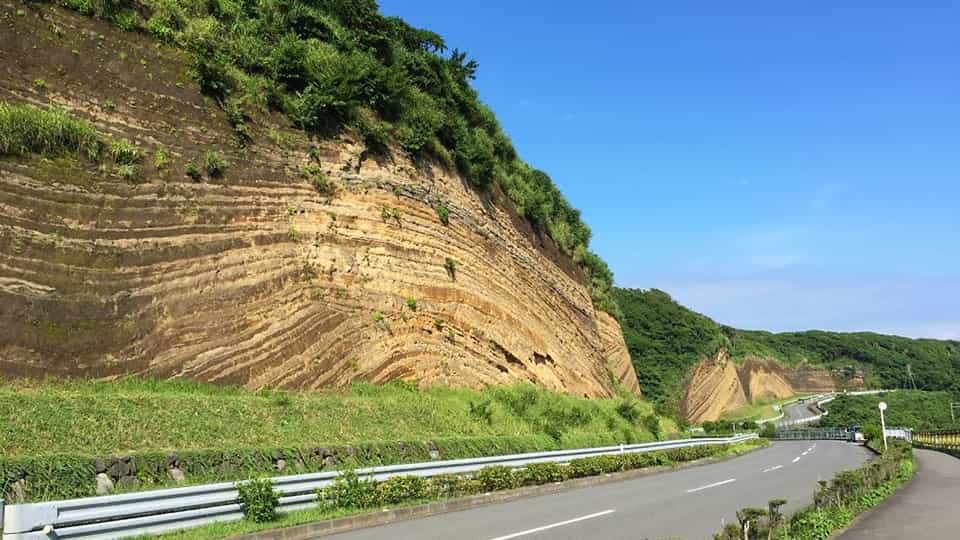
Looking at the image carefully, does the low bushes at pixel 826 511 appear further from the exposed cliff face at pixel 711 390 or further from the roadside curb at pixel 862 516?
the exposed cliff face at pixel 711 390

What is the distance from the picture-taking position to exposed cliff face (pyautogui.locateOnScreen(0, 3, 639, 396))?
1334 centimetres

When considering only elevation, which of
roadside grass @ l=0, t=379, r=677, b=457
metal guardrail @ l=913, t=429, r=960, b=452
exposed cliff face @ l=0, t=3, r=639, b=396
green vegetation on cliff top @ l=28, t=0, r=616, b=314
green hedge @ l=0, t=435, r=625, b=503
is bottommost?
metal guardrail @ l=913, t=429, r=960, b=452

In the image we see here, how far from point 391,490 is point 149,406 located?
4439 mm

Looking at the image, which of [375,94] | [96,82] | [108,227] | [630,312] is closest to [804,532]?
[108,227]

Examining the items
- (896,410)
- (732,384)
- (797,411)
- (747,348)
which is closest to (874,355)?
(747,348)

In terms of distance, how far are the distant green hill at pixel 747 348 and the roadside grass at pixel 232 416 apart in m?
39.4

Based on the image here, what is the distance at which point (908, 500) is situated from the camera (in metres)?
13.0

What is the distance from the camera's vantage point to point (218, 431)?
12.9 m

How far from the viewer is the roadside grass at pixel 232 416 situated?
423 inches

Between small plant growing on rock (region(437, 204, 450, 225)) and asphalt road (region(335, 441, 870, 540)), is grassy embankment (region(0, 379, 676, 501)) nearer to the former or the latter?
asphalt road (region(335, 441, 870, 540))

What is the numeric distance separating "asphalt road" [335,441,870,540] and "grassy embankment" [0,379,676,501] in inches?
111

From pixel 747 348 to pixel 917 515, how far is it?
91677mm

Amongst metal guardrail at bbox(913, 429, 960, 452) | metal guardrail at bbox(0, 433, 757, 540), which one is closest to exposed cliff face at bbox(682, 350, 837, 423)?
metal guardrail at bbox(913, 429, 960, 452)

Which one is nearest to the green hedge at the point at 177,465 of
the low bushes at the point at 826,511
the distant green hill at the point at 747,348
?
the low bushes at the point at 826,511
